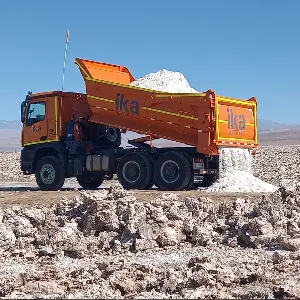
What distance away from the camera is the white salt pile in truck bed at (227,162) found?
14914 millimetres

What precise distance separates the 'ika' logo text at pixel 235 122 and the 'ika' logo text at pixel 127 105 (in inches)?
88.8

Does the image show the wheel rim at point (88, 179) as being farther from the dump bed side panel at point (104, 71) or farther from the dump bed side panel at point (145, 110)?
the dump bed side panel at point (104, 71)

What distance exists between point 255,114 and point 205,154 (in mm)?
2371

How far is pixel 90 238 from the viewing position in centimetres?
930

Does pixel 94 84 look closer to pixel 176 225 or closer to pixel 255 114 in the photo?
pixel 255 114

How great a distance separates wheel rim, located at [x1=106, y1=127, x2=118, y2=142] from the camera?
17.3 m

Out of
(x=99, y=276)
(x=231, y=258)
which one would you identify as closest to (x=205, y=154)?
(x=231, y=258)

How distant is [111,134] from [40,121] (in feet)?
6.62

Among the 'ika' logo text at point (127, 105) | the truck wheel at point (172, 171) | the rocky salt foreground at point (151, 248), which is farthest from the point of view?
the 'ika' logo text at point (127, 105)

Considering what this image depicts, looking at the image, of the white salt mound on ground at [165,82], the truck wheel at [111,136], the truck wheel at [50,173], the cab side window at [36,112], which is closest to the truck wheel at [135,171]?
the truck wheel at [111,136]

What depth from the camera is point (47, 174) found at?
17547mm

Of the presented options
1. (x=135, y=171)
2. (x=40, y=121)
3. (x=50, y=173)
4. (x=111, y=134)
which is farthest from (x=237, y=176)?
(x=40, y=121)

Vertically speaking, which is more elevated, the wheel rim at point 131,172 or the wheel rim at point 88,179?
the wheel rim at point 131,172

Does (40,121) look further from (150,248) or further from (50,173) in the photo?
(150,248)
